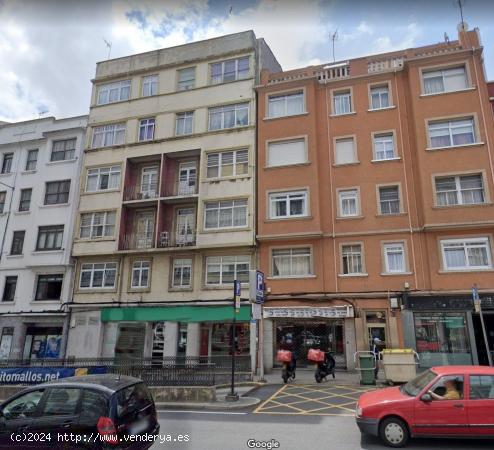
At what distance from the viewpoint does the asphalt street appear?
25.9ft

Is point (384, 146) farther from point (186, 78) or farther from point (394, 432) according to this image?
point (394, 432)

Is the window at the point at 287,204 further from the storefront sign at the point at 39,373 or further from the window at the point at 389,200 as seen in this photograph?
the storefront sign at the point at 39,373

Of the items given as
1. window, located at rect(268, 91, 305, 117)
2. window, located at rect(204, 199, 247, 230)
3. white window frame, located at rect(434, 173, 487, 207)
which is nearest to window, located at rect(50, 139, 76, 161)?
window, located at rect(204, 199, 247, 230)

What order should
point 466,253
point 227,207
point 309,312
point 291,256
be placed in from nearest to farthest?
point 466,253 → point 309,312 → point 291,256 → point 227,207

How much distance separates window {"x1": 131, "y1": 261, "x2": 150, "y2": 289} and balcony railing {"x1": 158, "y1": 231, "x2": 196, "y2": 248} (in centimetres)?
169

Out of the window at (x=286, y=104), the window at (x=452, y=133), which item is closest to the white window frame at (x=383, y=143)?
the window at (x=452, y=133)

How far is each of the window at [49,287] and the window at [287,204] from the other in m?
14.4

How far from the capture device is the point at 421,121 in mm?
21047

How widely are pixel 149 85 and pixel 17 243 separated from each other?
47.1 ft

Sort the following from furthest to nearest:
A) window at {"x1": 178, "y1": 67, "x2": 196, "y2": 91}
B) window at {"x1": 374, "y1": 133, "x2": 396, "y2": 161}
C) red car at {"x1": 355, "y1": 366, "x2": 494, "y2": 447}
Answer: window at {"x1": 178, "y1": 67, "x2": 196, "y2": 91} → window at {"x1": 374, "y1": 133, "x2": 396, "y2": 161} → red car at {"x1": 355, "y1": 366, "x2": 494, "y2": 447}

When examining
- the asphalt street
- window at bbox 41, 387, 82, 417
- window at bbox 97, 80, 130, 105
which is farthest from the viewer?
window at bbox 97, 80, 130, 105

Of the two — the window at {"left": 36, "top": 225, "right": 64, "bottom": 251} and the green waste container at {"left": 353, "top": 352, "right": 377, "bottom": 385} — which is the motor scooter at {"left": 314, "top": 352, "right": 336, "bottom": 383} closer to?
the green waste container at {"left": 353, "top": 352, "right": 377, "bottom": 385}

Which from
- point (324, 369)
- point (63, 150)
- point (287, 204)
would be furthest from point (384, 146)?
point (63, 150)

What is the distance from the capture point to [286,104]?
2434cm
